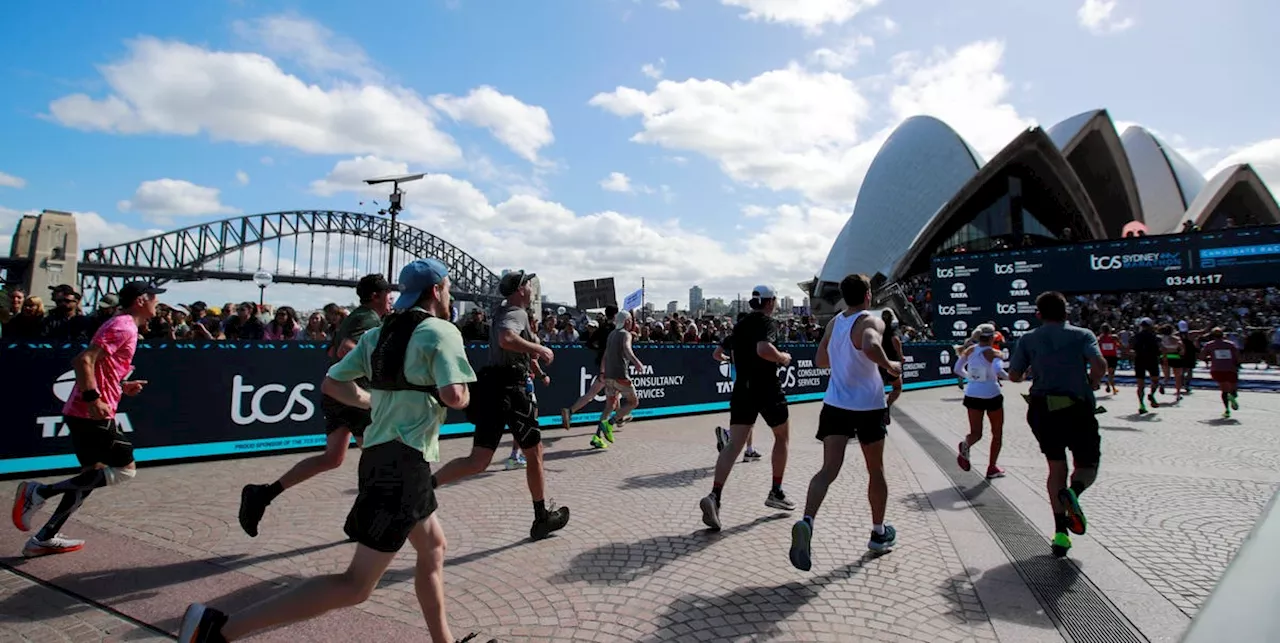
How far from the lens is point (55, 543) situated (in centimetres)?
389

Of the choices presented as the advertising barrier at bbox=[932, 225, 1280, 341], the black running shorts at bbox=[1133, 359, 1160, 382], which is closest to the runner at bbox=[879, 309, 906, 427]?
the black running shorts at bbox=[1133, 359, 1160, 382]

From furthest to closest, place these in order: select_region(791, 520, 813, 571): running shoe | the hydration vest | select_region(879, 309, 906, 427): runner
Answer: select_region(879, 309, 906, 427): runner
select_region(791, 520, 813, 571): running shoe
the hydration vest

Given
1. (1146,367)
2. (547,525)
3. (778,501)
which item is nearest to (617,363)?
(778,501)

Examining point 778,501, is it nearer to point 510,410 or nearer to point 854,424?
point 854,424

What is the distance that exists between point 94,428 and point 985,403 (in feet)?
24.6

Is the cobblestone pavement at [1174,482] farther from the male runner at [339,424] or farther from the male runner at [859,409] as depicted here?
the male runner at [339,424]

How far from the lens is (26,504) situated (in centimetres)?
388

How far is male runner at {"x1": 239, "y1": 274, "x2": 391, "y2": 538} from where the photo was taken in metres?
3.68

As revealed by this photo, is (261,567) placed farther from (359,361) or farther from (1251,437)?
(1251,437)

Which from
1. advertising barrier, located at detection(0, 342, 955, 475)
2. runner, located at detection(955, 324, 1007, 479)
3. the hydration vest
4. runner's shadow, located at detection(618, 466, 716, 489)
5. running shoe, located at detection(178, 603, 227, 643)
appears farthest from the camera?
runner, located at detection(955, 324, 1007, 479)

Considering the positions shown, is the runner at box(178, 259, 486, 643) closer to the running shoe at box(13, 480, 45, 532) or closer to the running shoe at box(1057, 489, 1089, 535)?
the running shoe at box(13, 480, 45, 532)

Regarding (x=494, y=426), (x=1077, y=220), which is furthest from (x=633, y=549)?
(x=1077, y=220)

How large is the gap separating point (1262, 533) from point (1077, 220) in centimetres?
5872

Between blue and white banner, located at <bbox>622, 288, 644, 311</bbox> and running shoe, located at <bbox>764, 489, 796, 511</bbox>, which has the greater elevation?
blue and white banner, located at <bbox>622, 288, 644, 311</bbox>
